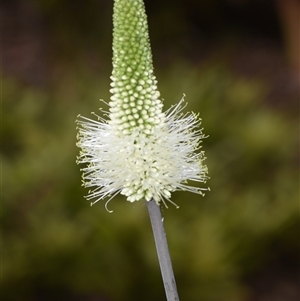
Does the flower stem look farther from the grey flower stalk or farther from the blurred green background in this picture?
the blurred green background

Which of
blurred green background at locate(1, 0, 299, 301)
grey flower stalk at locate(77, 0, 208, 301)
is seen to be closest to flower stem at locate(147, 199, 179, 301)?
grey flower stalk at locate(77, 0, 208, 301)

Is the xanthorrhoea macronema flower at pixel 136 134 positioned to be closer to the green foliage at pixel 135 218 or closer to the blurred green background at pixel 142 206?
the blurred green background at pixel 142 206

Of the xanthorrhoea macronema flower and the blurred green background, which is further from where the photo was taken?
the blurred green background

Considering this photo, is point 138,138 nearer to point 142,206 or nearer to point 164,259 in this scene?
point 164,259

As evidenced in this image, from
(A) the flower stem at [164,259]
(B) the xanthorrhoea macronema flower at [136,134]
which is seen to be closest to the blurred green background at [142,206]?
(B) the xanthorrhoea macronema flower at [136,134]
